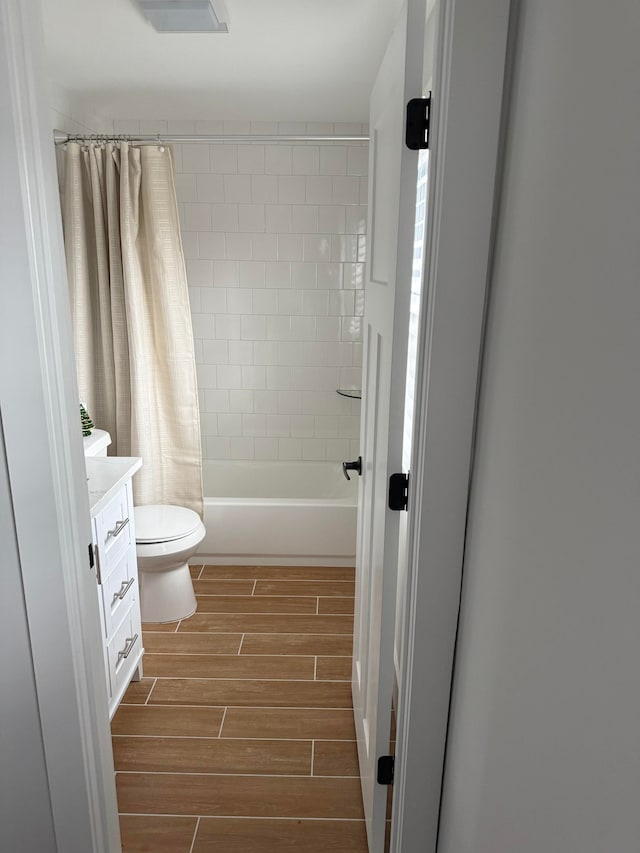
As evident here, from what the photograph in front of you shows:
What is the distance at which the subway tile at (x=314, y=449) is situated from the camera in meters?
4.21

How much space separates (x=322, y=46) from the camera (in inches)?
98.4

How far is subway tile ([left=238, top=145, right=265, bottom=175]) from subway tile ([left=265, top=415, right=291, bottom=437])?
1.50 m

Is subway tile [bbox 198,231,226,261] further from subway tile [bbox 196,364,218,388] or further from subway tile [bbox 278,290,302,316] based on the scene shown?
subway tile [bbox 196,364,218,388]

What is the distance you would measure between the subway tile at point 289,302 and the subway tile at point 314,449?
0.84 metres

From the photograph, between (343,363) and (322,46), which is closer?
(322,46)

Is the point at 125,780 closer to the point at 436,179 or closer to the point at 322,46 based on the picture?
the point at 436,179

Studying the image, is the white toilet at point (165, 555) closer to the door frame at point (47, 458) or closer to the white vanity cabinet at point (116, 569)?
the white vanity cabinet at point (116, 569)

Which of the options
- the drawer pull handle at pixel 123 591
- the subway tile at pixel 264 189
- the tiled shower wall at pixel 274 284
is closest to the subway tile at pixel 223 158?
the tiled shower wall at pixel 274 284

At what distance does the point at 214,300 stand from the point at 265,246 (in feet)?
1.50

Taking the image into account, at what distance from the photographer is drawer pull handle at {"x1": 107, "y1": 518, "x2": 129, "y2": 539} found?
214cm

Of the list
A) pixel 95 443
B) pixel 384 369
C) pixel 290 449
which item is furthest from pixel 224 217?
pixel 384 369

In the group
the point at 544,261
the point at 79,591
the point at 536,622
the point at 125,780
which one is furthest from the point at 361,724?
the point at 544,261

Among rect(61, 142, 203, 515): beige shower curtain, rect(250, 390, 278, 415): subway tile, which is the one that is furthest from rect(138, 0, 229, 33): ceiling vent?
rect(250, 390, 278, 415): subway tile

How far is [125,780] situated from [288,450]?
2.44m
